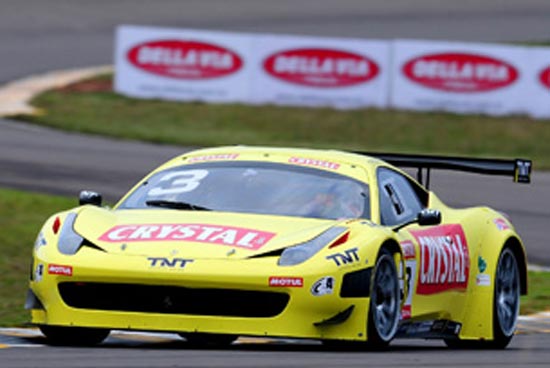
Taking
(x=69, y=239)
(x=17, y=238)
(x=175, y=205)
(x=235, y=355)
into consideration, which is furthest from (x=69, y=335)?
(x=17, y=238)

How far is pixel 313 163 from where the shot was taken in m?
8.96

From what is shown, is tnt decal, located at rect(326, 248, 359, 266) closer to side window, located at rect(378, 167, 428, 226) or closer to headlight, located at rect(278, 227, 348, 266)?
headlight, located at rect(278, 227, 348, 266)

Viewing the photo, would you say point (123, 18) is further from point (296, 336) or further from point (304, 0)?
point (296, 336)

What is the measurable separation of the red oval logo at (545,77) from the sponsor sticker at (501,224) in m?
16.7

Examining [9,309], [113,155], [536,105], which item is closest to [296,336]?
[9,309]

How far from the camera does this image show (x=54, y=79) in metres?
31.4

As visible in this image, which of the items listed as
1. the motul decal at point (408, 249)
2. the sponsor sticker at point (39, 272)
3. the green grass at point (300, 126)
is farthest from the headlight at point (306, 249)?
the green grass at point (300, 126)

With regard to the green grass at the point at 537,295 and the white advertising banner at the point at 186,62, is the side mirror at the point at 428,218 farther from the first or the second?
the white advertising banner at the point at 186,62

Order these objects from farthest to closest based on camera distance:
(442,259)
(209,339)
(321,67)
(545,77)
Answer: (321,67) → (545,77) → (442,259) → (209,339)

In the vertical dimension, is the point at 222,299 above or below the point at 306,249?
below

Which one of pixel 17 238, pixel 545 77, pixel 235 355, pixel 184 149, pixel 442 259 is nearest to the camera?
pixel 235 355

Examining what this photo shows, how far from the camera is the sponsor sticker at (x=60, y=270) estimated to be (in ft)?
25.3

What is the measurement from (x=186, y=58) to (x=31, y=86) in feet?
12.4

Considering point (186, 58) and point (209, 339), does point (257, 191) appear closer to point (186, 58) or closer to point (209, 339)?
point (209, 339)
